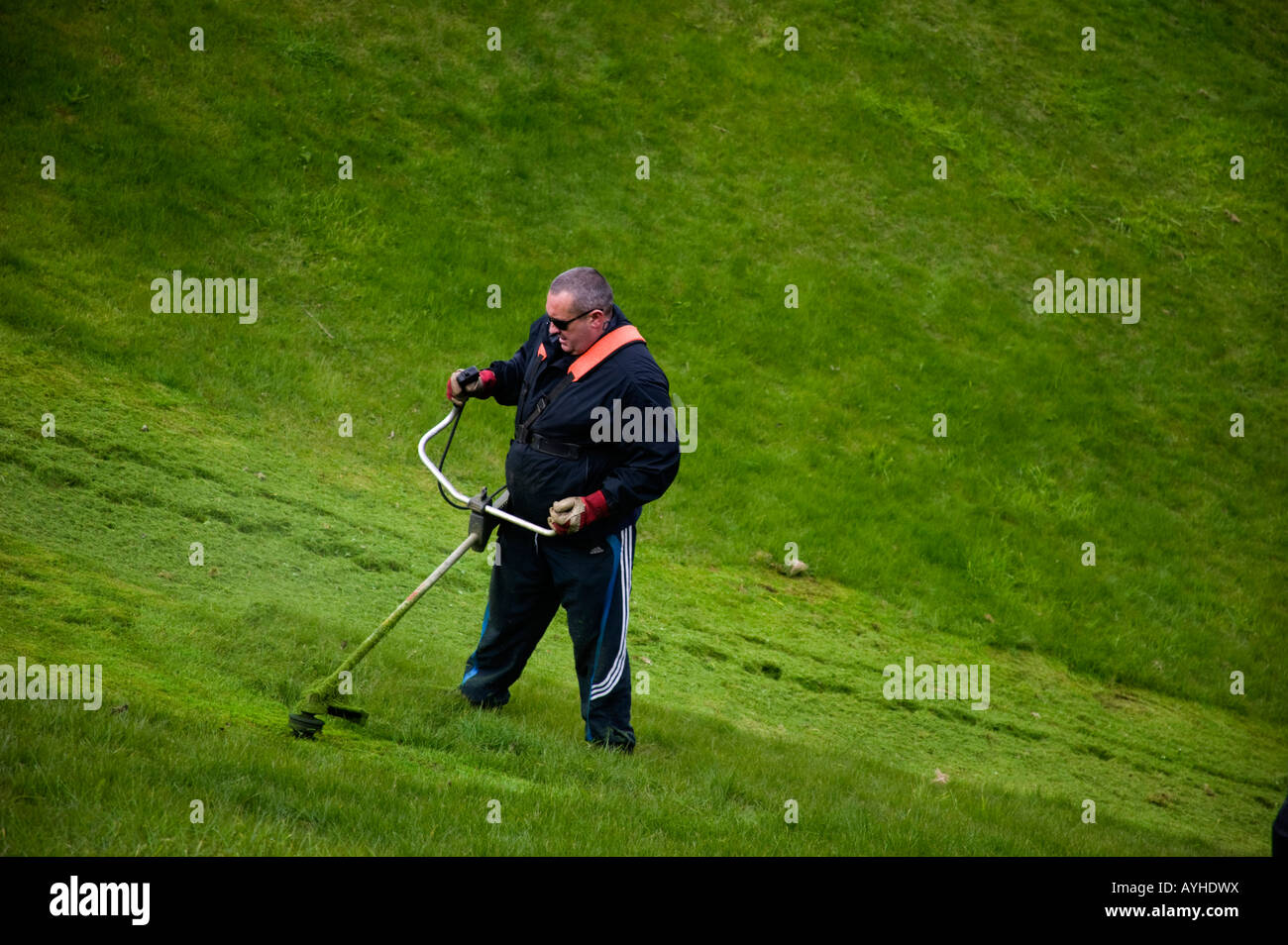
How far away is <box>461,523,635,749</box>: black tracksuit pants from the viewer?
5.63 m

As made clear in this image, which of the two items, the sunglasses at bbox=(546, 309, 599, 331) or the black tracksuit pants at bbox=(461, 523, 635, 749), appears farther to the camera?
the black tracksuit pants at bbox=(461, 523, 635, 749)

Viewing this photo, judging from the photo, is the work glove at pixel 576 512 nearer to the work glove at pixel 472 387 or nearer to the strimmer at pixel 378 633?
the strimmer at pixel 378 633

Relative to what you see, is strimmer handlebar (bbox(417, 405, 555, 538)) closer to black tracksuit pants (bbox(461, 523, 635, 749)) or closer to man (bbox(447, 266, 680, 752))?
man (bbox(447, 266, 680, 752))

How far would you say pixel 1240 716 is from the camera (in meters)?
12.1

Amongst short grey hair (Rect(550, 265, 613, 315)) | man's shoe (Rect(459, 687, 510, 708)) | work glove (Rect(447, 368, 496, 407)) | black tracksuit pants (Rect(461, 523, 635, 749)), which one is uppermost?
A: short grey hair (Rect(550, 265, 613, 315))

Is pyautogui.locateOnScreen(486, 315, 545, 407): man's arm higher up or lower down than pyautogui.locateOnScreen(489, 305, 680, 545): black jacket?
higher up

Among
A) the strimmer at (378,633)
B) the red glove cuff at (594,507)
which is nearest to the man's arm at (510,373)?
the strimmer at (378,633)

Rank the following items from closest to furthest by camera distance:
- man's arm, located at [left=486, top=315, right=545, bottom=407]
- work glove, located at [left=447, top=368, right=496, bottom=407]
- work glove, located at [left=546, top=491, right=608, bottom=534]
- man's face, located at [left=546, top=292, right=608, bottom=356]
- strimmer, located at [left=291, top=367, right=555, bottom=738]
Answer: strimmer, located at [left=291, top=367, right=555, bottom=738] < work glove, located at [left=546, top=491, right=608, bottom=534] < man's face, located at [left=546, top=292, right=608, bottom=356] < work glove, located at [left=447, top=368, right=496, bottom=407] < man's arm, located at [left=486, top=315, right=545, bottom=407]

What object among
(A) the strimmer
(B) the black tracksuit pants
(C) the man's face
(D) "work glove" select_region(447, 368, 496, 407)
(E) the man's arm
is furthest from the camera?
(E) the man's arm

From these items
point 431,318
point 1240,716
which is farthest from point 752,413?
point 1240,716

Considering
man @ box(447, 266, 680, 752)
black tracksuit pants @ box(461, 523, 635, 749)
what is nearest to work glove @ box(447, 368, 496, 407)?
man @ box(447, 266, 680, 752)

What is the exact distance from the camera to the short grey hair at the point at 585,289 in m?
5.32

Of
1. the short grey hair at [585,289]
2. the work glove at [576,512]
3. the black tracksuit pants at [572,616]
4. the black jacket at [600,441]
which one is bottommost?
the black tracksuit pants at [572,616]

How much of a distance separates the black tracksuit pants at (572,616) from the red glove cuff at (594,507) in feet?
1.24
